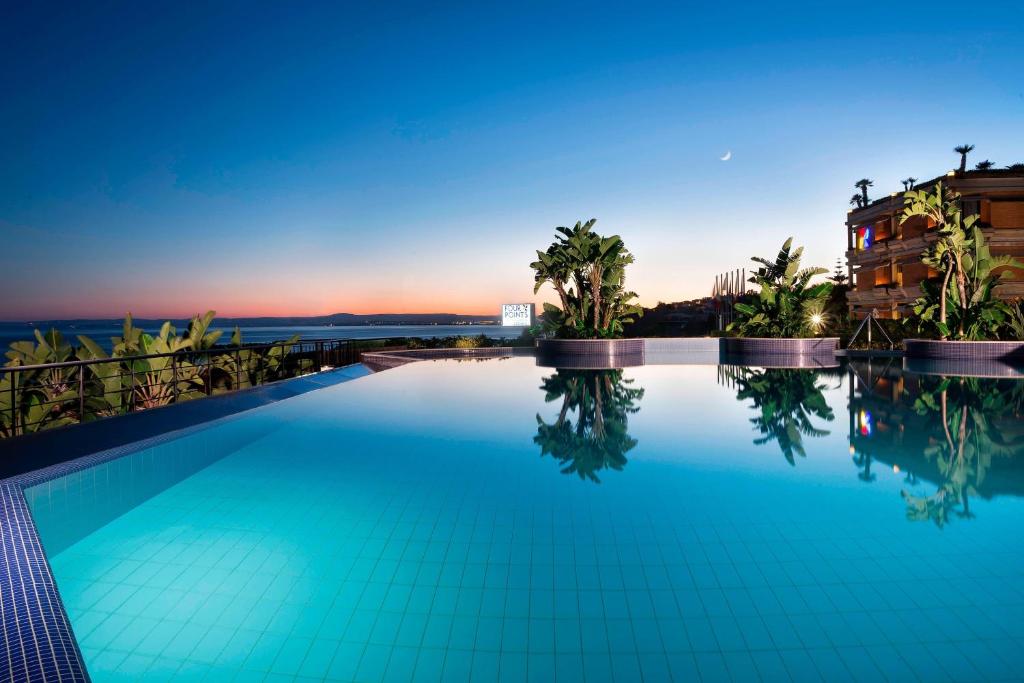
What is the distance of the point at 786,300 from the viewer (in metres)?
16.9

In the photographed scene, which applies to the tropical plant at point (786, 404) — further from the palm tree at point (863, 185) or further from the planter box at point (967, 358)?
the palm tree at point (863, 185)

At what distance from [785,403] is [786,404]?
11 cm

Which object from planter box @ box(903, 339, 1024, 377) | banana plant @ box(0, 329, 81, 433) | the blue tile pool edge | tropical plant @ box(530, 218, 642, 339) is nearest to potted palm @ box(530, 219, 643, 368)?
tropical plant @ box(530, 218, 642, 339)

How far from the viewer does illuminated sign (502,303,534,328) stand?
23.7 meters

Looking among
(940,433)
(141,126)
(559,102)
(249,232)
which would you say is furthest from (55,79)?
(940,433)

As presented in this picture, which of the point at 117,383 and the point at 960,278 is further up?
the point at 960,278

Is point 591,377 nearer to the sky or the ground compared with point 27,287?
nearer to the ground

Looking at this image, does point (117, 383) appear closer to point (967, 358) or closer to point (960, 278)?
point (967, 358)

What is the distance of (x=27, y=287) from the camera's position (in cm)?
2725

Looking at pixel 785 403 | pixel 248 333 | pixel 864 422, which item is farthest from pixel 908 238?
pixel 248 333

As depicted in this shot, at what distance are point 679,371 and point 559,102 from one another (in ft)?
30.8

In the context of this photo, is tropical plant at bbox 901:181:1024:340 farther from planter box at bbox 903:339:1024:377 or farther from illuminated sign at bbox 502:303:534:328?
illuminated sign at bbox 502:303:534:328

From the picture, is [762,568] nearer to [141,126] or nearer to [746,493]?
[746,493]

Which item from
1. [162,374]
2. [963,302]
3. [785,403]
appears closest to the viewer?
[785,403]
